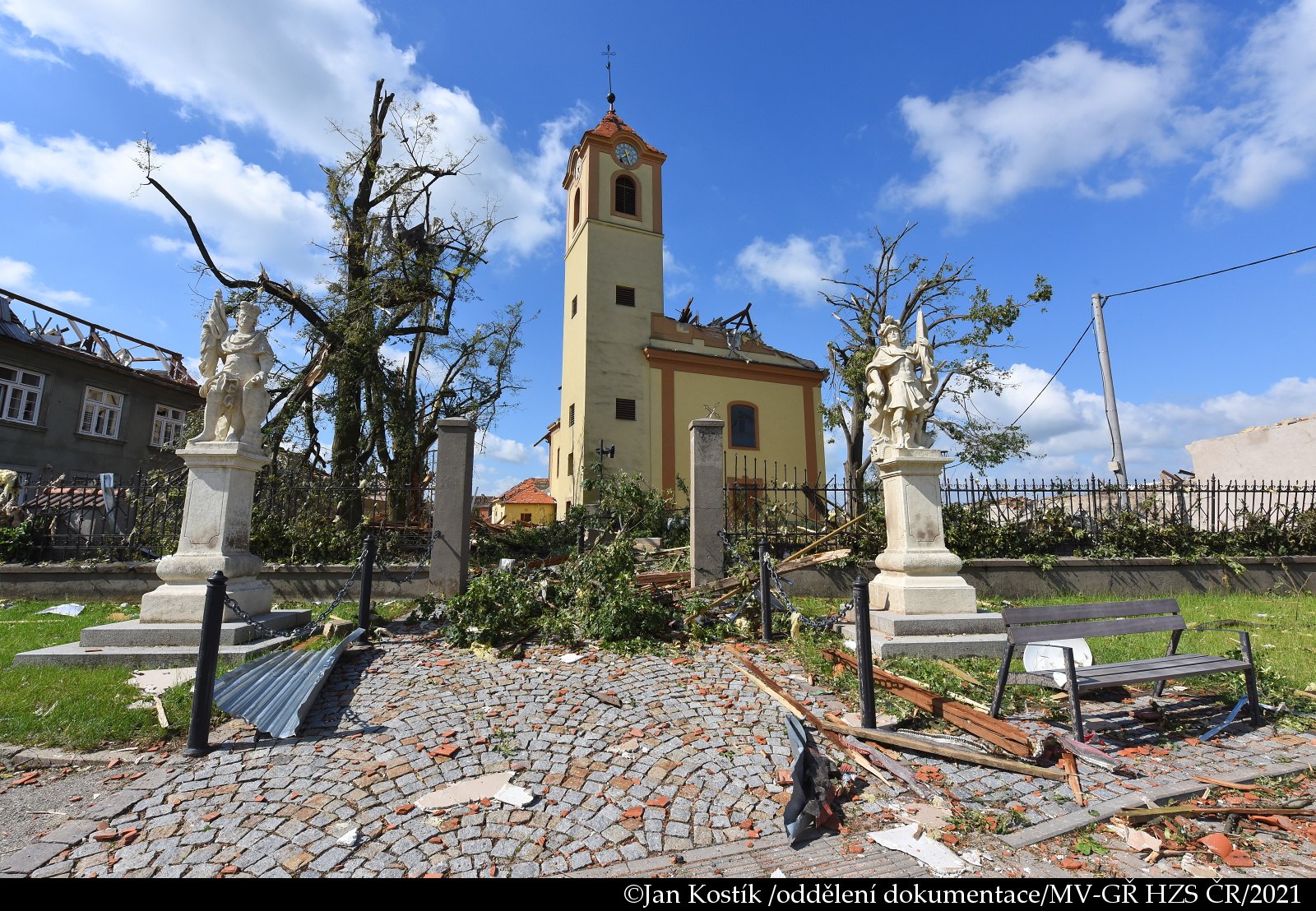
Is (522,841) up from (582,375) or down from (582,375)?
down

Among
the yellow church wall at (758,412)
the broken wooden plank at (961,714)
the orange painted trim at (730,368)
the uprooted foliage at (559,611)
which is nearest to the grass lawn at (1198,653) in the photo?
the broken wooden plank at (961,714)

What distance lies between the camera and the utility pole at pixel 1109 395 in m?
13.3

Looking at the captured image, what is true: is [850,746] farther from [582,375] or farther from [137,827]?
[582,375]

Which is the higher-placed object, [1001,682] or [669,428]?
[669,428]

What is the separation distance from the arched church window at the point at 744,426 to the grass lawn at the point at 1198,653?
13.7 metres

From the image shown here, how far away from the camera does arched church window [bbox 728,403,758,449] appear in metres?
22.2

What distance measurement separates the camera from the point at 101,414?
1991 centimetres

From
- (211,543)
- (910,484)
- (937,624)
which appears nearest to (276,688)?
(211,543)

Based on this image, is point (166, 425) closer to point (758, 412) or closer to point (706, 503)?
point (758, 412)

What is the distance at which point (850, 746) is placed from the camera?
377cm

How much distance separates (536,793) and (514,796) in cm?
12

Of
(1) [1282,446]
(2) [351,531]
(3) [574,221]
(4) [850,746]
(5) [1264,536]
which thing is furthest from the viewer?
(3) [574,221]

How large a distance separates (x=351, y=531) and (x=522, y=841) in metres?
8.18
